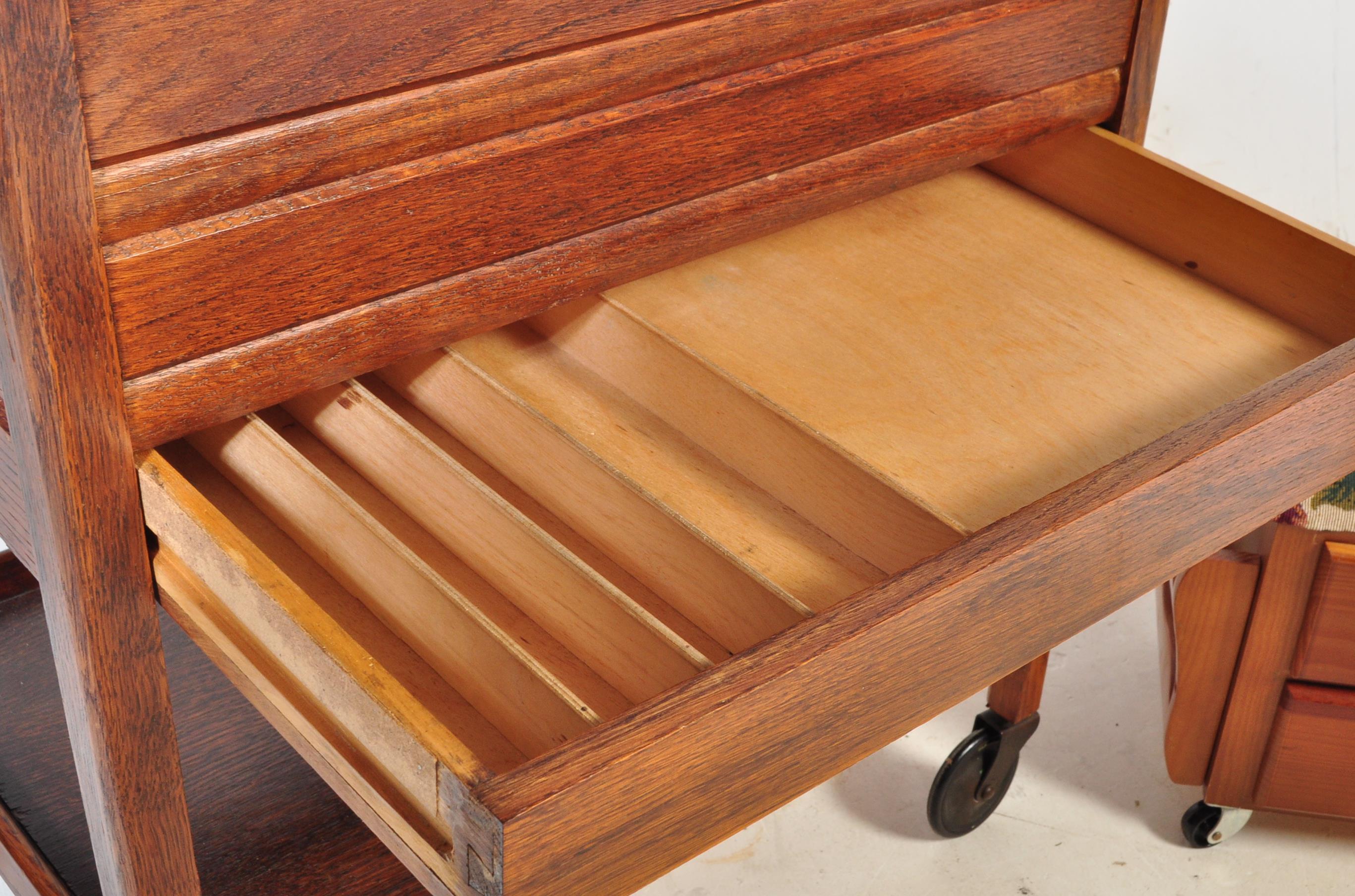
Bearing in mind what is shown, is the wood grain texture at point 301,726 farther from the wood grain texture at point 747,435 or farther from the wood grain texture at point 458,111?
the wood grain texture at point 747,435

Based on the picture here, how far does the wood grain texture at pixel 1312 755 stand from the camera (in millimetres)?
1493

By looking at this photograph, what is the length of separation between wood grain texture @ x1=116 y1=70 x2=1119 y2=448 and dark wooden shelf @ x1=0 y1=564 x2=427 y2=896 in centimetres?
66

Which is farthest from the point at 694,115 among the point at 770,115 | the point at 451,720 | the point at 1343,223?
the point at 1343,223

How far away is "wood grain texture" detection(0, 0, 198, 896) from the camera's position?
2.50 ft

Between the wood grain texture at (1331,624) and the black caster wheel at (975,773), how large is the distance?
0.29 metres

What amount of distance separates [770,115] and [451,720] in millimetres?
541

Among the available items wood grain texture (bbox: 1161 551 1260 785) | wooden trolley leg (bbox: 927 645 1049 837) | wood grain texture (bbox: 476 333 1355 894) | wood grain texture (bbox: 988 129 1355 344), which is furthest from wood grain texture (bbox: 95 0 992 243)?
wooden trolley leg (bbox: 927 645 1049 837)

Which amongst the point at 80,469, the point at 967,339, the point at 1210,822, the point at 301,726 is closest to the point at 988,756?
the point at 1210,822

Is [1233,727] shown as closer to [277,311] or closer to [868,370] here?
[868,370]

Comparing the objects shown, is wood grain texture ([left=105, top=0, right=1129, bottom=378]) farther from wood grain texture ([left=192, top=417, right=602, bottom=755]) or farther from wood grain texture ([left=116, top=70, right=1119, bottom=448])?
wood grain texture ([left=192, top=417, right=602, bottom=755])

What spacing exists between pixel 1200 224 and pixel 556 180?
59cm

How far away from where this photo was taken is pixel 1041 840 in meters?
1.66

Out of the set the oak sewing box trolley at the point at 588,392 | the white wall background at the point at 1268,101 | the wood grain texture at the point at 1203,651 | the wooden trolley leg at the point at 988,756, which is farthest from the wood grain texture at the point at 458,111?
the white wall background at the point at 1268,101

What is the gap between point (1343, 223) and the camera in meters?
2.57
